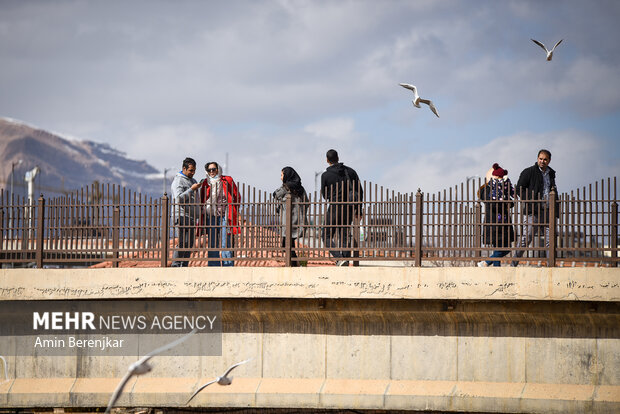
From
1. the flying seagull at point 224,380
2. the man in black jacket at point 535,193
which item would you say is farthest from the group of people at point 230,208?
the man in black jacket at point 535,193

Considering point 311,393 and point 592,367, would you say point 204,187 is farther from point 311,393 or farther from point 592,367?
point 592,367

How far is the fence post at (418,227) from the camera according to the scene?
13227 millimetres

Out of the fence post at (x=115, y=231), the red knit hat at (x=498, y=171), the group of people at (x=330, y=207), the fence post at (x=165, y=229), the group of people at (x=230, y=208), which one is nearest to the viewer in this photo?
the group of people at (x=330, y=207)

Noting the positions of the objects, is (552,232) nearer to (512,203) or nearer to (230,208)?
(512,203)

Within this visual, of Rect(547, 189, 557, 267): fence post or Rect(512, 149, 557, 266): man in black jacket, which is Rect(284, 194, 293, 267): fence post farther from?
Rect(547, 189, 557, 267): fence post

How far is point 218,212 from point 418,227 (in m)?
3.65

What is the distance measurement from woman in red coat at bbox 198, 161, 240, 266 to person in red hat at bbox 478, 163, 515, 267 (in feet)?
13.6

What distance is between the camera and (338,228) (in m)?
13.9

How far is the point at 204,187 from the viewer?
600 inches

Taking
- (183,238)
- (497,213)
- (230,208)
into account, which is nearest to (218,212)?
(230,208)

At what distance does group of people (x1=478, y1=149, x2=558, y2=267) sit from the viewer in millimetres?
13227

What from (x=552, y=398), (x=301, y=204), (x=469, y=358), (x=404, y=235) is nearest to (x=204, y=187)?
(x=301, y=204)

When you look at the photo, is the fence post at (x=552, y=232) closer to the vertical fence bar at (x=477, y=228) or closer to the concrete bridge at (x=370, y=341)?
the concrete bridge at (x=370, y=341)

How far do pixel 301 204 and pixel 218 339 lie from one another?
2.66 metres
